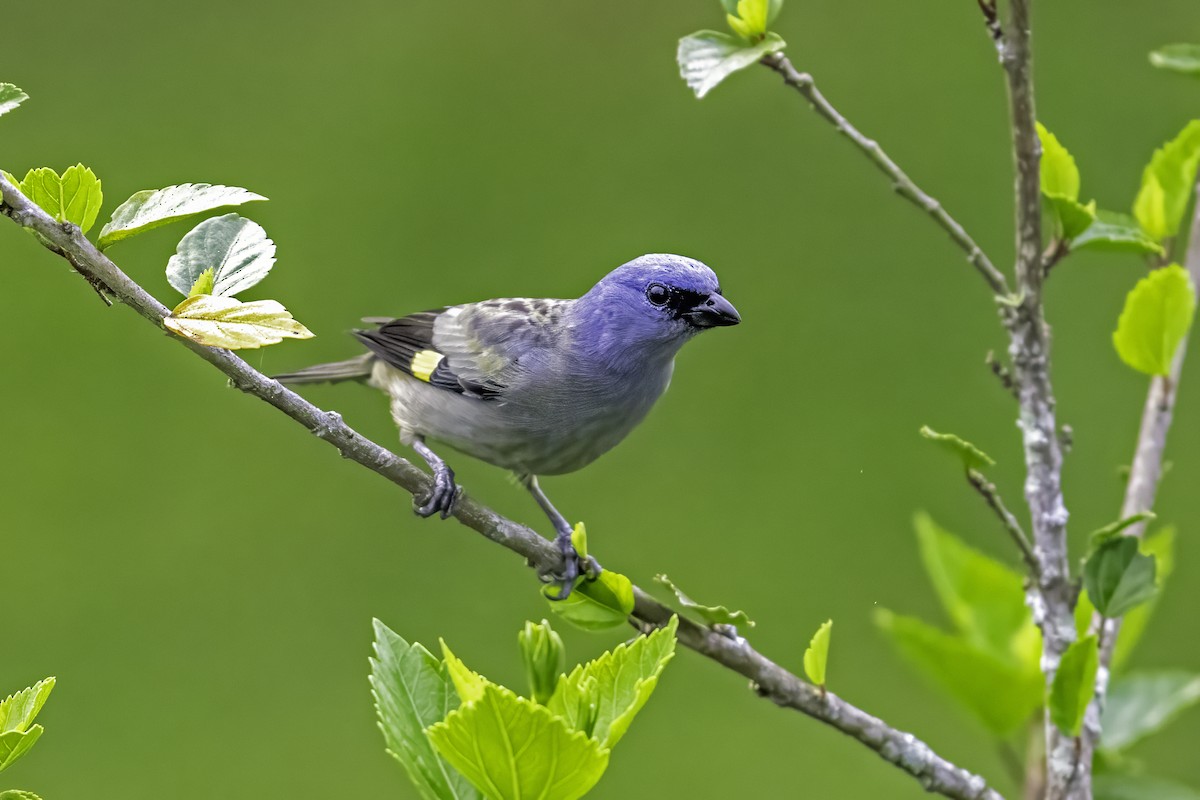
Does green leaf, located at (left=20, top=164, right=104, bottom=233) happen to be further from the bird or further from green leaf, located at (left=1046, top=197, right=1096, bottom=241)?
the bird

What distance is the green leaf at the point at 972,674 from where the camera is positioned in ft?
4.21

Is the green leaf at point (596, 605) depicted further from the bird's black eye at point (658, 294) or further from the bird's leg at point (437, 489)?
the bird's black eye at point (658, 294)

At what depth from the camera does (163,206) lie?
880 mm

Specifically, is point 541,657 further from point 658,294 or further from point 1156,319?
point 658,294

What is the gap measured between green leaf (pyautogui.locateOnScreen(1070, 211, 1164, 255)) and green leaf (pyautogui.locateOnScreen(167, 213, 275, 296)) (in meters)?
0.69

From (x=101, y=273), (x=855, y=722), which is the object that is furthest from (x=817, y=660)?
(x=101, y=273)

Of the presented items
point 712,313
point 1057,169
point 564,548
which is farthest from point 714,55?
point 712,313

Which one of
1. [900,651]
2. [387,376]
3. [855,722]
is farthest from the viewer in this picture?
[387,376]

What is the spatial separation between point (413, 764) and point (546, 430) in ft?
3.14

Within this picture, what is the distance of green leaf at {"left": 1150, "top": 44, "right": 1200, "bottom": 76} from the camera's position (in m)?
1.23

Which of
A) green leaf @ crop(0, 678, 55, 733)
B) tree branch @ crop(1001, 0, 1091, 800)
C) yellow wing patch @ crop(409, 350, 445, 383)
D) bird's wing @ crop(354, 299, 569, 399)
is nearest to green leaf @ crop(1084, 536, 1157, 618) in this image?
tree branch @ crop(1001, 0, 1091, 800)

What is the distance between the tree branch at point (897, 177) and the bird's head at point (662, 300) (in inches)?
24.1

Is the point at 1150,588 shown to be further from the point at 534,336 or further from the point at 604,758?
the point at 534,336

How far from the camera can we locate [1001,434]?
3.59 metres
